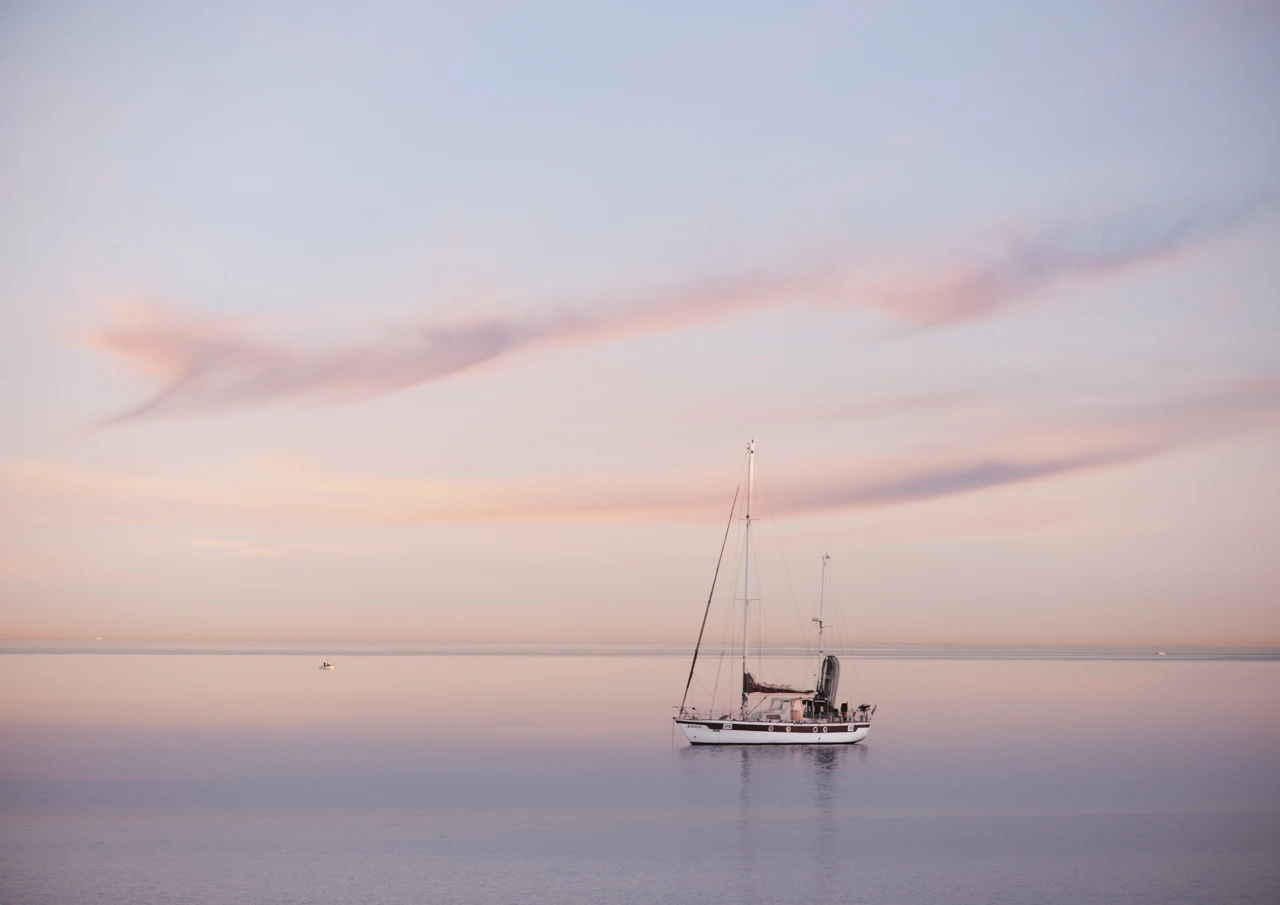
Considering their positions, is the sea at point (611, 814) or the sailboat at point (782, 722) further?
the sailboat at point (782, 722)

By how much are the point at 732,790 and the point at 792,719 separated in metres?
26.1

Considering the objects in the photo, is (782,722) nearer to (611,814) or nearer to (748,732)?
(748,732)

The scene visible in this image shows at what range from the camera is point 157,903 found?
41.0 metres

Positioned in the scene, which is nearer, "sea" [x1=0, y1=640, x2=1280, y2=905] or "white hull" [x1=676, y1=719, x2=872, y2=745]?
"sea" [x1=0, y1=640, x2=1280, y2=905]

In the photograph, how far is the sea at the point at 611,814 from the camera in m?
45.4

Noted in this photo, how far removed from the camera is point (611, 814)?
A: 205ft

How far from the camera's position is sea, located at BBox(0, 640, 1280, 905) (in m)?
45.4

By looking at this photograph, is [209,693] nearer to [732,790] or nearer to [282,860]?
[732,790]

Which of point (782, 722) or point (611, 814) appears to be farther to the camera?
point (782, 722)

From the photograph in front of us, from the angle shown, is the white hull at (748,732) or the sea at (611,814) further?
the white hull at (748,732)

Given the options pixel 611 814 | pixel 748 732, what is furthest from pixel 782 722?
pixel 611 814

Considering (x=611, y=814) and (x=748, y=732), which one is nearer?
(x=611, y=814)

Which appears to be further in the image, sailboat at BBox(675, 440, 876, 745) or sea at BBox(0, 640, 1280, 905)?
sailboat at BBox(675, 440, 876, 745)

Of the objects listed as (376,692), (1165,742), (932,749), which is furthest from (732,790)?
(376,692)
